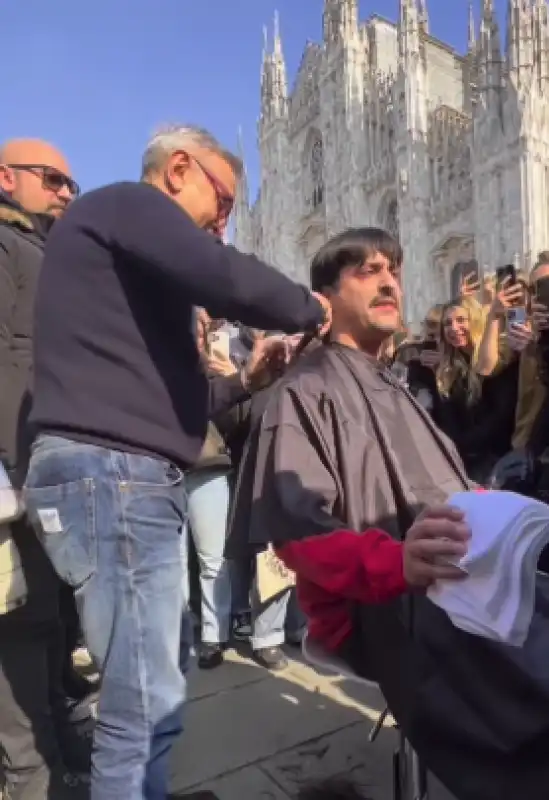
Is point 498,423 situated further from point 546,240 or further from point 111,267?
point 546,240

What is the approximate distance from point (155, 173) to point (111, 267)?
0.33 m

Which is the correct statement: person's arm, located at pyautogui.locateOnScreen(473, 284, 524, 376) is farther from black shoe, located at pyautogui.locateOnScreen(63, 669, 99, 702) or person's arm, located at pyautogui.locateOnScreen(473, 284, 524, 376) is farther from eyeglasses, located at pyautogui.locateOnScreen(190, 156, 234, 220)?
black shoe, located at pyautogui.locateOnScreen(63, 669, 99, 702)

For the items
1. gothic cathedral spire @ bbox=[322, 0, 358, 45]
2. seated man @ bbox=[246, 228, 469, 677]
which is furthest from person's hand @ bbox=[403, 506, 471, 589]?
gothic cathedral spire @ bbox=[322, 0, 358, 45]

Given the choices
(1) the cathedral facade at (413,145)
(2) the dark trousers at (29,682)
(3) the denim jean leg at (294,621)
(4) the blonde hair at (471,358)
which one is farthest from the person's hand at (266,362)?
(1) the cathedral facade at (413,145)

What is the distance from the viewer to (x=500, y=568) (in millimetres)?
998

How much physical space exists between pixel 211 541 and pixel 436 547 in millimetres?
2400

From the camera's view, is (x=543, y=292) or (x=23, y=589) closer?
(x=23, y=589)

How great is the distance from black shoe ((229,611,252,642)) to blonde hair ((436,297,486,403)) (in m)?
1.89

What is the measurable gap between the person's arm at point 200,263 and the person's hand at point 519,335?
7.49 feet

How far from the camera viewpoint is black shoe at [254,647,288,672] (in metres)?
3.18

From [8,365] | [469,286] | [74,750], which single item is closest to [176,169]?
[8,365]

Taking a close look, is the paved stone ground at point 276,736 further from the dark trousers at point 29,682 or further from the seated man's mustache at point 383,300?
the seated man's mustache at point 383,300

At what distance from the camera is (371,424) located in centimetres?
166

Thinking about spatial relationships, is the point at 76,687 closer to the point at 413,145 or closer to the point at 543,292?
the point at 543,292
